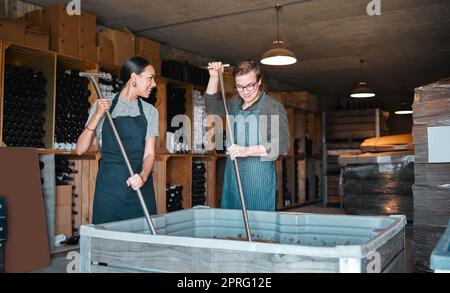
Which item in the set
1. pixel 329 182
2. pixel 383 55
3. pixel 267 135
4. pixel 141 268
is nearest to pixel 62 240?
pixel 267 135

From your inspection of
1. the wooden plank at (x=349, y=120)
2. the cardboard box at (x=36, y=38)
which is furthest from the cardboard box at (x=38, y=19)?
the wooden plank at (x=349, y=120)

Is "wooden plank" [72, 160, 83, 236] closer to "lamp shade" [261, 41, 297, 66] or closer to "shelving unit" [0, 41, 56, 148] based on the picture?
"shelving unit" [0, 41, 56, 148]

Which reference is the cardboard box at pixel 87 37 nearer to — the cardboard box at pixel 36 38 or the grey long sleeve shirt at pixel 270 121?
the cardboard box at pixel 36 38

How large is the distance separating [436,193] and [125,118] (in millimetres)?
2588

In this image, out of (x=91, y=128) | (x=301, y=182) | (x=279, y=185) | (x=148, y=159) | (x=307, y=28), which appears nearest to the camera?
(x=91, y=128)

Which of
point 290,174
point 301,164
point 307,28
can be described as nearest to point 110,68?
point 307,28

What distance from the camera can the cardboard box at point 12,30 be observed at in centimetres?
414

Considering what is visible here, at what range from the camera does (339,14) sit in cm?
565

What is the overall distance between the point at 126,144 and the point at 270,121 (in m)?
0.75

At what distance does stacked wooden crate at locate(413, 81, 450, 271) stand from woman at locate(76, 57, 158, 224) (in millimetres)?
2321

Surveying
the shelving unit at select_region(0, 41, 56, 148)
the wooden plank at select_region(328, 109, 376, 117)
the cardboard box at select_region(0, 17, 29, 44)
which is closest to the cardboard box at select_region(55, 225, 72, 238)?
the shelving unit at select_region(0, 41, 56, 148)

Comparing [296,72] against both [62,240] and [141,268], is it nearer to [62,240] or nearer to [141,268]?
[62,240]

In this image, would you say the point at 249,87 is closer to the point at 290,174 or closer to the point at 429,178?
the point at 429,178

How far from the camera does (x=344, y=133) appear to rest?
10.2m
